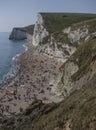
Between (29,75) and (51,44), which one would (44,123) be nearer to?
(29,75)

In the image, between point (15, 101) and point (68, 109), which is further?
point (15, 101)

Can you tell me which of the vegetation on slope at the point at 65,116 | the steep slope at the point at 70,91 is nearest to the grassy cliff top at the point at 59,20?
the steep slope at the point at 70,91

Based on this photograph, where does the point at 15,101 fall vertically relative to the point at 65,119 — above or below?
below

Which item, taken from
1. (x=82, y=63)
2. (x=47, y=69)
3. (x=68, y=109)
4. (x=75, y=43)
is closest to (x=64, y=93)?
(x=82, y=63)

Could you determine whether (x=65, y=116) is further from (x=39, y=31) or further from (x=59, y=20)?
(x=39, y=31)

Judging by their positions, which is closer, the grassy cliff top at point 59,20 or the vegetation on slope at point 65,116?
the vegetation on slope at point 65,116

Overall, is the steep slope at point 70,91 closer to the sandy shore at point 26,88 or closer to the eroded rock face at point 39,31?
the sandy shore at point 26,88

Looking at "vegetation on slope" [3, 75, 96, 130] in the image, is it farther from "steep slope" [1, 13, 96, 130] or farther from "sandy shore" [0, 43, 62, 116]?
"sandy shore" [0, 43, 62, 116]
